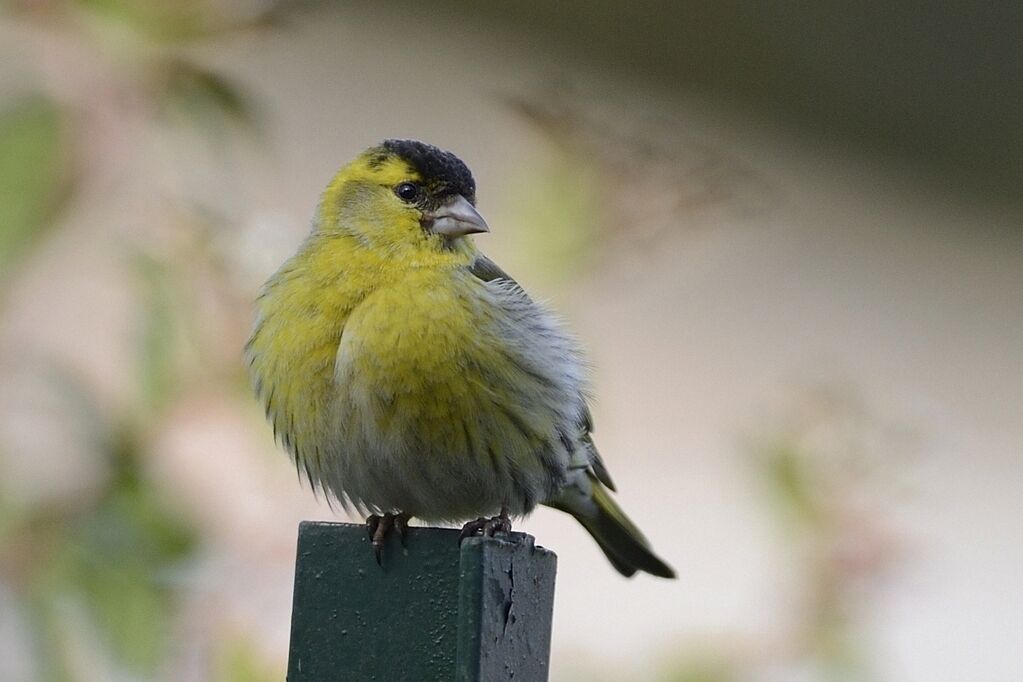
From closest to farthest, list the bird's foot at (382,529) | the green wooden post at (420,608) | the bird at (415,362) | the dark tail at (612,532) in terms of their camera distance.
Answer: the green wooden post at (420,608)
the bird's foot at (382,529)
the bird at (415,362)
the dark tail at (612,532)

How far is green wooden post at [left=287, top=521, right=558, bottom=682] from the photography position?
1.56 meters

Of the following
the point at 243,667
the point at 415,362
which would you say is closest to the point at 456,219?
the point at 415,362

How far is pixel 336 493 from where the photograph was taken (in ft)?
9.05

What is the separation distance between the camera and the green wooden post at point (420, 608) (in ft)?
5.11

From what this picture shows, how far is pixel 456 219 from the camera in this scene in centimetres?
278

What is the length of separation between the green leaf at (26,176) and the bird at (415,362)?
0.48m

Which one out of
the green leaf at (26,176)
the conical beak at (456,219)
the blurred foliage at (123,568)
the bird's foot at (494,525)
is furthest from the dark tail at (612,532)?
the green leaf at (26,176)

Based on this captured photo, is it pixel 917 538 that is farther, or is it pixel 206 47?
pixel 917 538

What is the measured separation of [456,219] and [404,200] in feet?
0.39

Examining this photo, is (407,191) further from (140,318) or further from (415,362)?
(140,318)

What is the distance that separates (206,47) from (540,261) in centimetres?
65

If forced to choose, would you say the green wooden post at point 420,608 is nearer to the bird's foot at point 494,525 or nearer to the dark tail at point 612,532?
the bird's foot at point 494,525

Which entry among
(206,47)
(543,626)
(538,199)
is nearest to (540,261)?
(538,199)

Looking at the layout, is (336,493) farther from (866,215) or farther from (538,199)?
(866,215)
